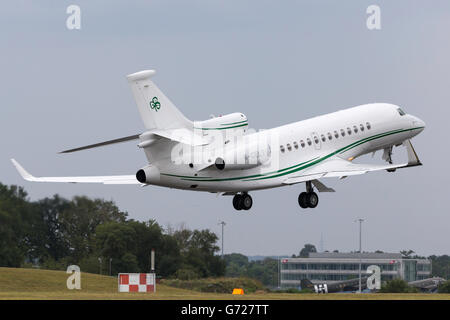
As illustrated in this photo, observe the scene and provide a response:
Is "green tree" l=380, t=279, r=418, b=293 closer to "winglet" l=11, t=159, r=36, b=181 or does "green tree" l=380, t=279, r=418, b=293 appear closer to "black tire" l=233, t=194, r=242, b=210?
"black tire" l=233, t=194, r=242, b=210

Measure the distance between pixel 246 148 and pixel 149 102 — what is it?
19.8ft

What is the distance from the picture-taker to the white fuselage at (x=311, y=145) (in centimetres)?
5219

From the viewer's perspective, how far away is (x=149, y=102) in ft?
164

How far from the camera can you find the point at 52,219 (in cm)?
7362

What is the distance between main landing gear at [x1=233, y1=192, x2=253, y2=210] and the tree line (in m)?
19.8

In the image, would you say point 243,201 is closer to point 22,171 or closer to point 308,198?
point 308,198

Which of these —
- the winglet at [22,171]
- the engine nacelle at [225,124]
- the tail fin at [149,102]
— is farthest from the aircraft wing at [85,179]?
the tail fin at [149,102]

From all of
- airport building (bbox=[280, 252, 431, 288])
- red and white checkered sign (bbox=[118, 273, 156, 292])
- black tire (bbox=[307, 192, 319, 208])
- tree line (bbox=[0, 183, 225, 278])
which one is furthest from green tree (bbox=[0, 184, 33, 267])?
airport building (bbox=[280, 252, 431, 288])

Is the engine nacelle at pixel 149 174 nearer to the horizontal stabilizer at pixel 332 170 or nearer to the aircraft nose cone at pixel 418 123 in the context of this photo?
the horizontal stabilizer at pixel 332 170

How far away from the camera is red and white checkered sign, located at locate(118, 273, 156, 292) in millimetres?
60250

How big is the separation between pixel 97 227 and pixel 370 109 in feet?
88.2

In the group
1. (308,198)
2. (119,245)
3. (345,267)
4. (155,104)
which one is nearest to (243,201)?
(308,198)
